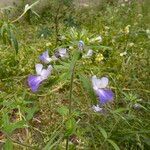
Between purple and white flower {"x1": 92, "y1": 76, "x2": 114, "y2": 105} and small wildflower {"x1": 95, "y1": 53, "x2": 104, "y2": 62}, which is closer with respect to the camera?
purple and white flower {"x1": 92, "y1": 76, "x2": 114, "y2": 105}

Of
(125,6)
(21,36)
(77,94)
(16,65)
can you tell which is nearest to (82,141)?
(77,94)

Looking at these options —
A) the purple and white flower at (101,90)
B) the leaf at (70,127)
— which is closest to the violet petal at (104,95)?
the purple and white flower at (101,90)

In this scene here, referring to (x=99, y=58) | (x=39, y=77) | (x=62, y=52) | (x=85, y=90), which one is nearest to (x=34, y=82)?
(x=39, y=77)

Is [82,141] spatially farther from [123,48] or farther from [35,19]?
[35,19]

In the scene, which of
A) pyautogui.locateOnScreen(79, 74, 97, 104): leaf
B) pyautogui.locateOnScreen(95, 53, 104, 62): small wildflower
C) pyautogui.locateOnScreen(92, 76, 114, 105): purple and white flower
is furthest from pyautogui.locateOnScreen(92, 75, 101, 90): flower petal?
pyautogui.locateOnScreen(95, 53, 104, 62): small wildflower

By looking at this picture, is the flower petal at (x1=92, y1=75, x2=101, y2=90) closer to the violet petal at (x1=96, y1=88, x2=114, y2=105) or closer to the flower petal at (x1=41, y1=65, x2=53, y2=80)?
the violet petal at (x1=96, y1=88, x2=114, y2=105)

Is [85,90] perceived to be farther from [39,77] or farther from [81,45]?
[81,45]

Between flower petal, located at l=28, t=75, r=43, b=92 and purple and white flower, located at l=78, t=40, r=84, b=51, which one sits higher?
purple and white flower, located at l=78, t=40, r=84, b=51

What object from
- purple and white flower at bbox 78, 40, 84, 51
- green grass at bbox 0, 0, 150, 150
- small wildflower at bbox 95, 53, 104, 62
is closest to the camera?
purple and white flower at bbox 78, 40, 84, 51
